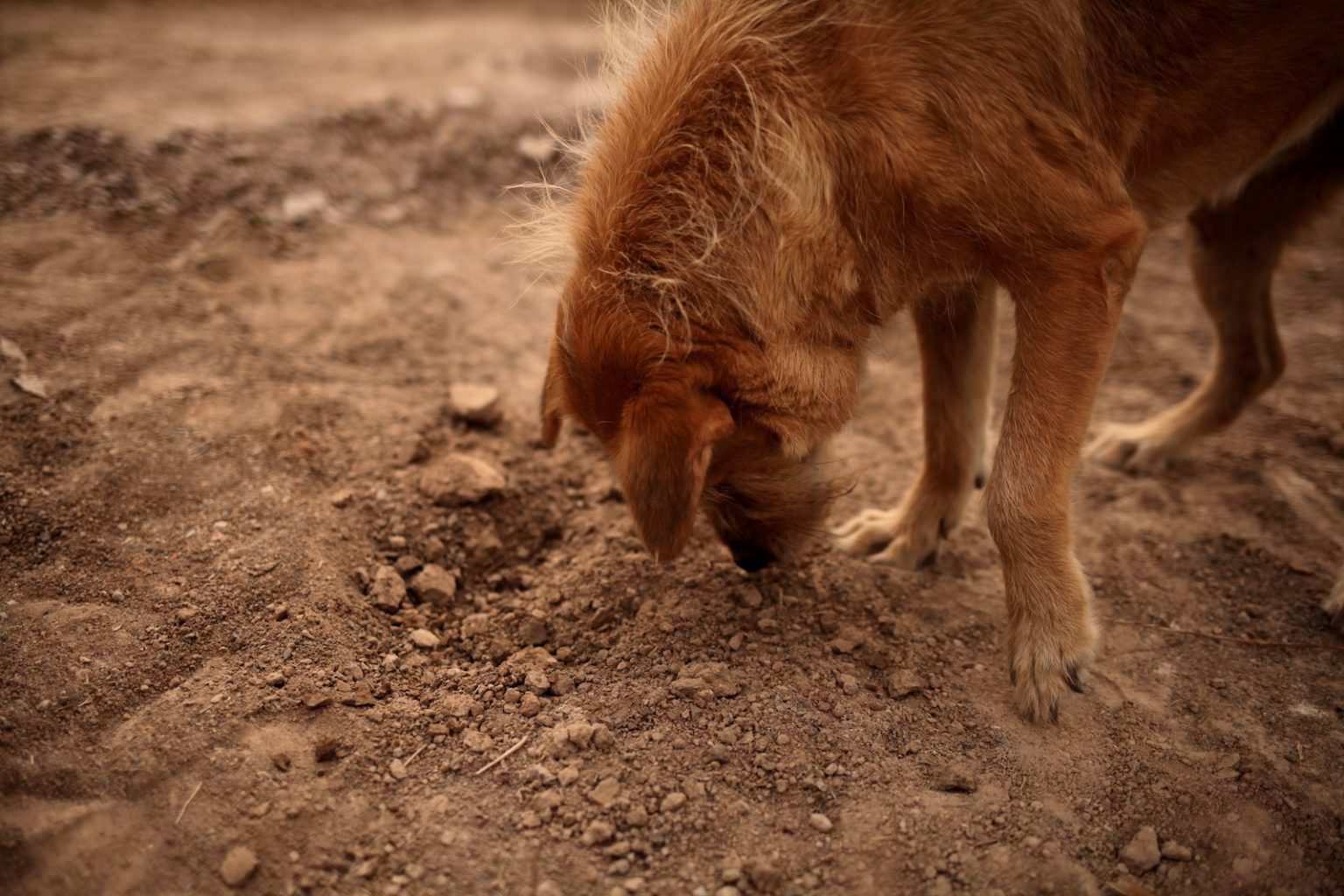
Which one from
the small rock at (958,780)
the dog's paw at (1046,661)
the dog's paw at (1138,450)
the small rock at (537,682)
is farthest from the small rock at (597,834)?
the dog's paw at (1138,450)

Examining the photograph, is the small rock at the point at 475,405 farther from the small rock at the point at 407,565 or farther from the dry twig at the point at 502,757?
the dry twig at the point at 502,757

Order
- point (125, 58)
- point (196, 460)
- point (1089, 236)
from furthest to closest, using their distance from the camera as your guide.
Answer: point (125, 58)
point (196, 460)
point (1089, 236)

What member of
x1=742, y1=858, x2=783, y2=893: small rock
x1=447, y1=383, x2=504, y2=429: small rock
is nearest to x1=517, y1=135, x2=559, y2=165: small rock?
x1=447, y1=383, x2=504, y2=429: small rock

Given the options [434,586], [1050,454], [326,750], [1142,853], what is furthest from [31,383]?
[1142,853]

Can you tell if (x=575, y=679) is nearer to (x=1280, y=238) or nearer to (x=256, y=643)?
(x=256, y=643)

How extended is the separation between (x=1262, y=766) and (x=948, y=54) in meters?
2.35

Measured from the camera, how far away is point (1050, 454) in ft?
9.61

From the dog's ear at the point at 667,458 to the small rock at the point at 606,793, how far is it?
681 mm

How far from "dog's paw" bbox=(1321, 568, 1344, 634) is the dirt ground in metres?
0.05

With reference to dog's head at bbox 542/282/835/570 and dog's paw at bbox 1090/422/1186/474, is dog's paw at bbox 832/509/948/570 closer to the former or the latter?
dog's head at bbox 542/282/835/570

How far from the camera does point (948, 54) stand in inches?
105

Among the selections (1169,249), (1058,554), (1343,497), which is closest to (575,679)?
(1058,554)

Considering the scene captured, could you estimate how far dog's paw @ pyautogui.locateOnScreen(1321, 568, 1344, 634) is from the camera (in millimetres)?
3305

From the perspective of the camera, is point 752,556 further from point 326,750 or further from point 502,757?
point 326,750
